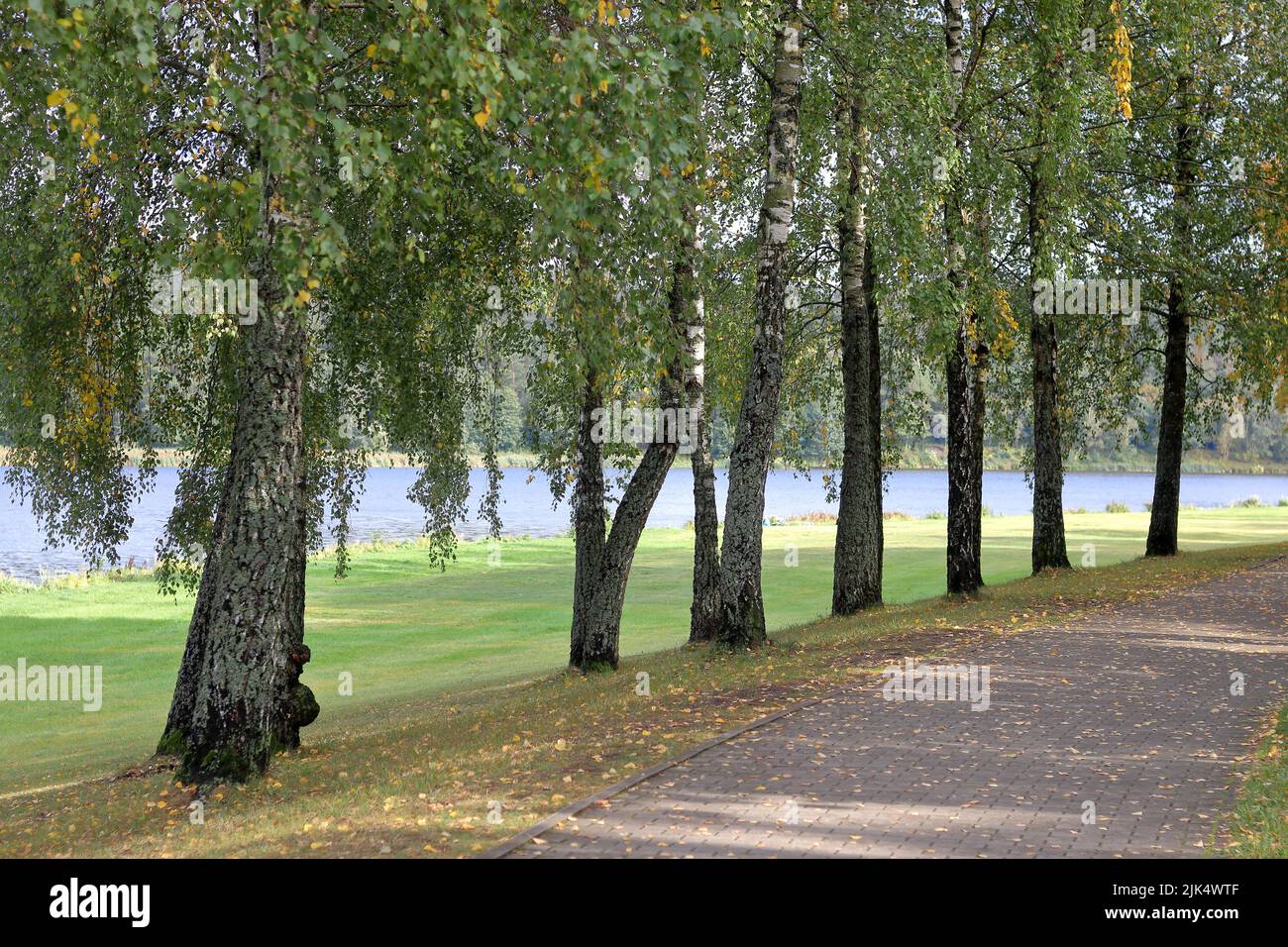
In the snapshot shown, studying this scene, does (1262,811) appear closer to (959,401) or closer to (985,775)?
(985,775)

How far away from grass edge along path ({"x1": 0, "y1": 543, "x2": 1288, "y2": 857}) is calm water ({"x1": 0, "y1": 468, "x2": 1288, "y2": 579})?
3.77m

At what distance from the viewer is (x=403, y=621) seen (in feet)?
97.0

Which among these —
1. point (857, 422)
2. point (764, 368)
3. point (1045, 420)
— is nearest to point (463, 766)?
point (764, 368)

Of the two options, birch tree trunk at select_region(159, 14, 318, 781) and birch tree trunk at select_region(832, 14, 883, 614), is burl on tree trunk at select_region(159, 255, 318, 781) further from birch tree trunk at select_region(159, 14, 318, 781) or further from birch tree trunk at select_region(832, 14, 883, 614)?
birch tree trunk at select_region(832, 14, 883, 614)

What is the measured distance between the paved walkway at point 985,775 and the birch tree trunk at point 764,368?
2.79m

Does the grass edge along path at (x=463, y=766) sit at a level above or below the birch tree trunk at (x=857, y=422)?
below

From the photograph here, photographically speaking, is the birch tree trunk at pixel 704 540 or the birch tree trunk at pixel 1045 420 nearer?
the birch tree trunk at pixel 704 540

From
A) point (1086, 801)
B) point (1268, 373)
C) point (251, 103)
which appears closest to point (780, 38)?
point (251, 103)

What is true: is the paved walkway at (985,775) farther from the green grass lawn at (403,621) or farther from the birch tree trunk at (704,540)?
the green grass lawn at (403,621)

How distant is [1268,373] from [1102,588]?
6.49m

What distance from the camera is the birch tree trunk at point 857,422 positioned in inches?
731

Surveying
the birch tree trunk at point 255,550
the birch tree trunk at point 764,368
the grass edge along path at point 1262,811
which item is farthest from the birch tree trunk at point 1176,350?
the birch tree trunk at point 255,550

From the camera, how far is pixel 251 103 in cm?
733
